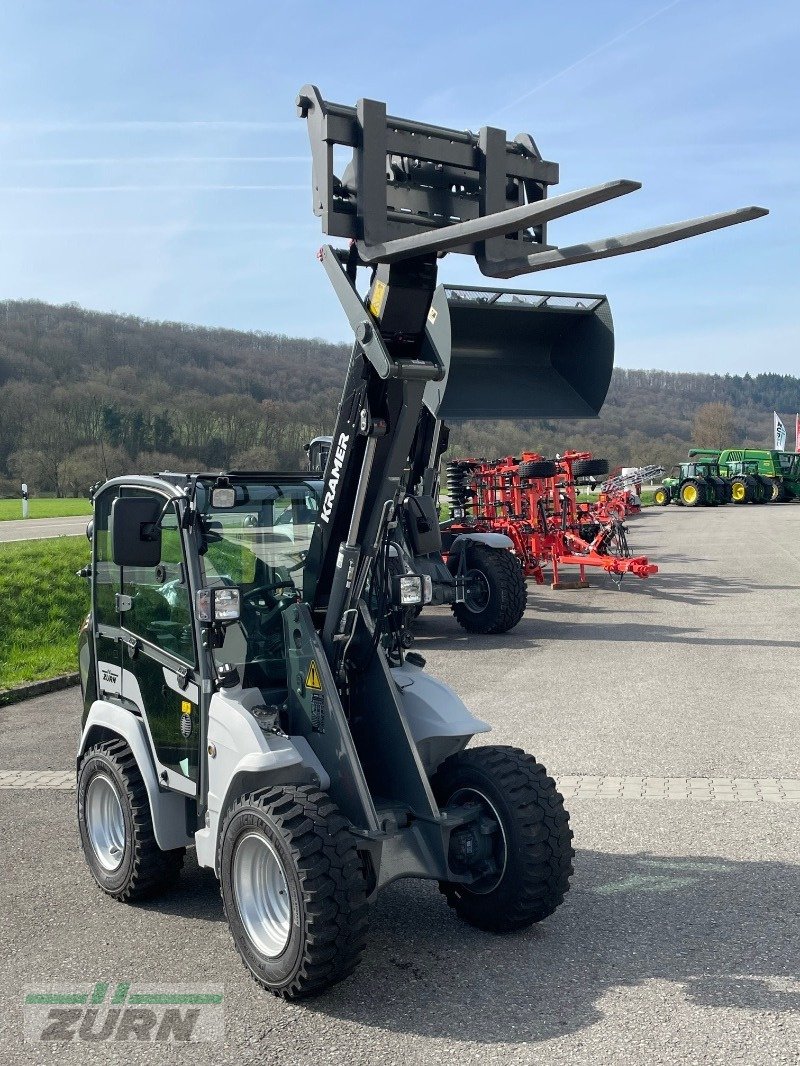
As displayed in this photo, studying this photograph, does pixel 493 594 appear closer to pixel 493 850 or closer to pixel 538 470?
pixel 538 470

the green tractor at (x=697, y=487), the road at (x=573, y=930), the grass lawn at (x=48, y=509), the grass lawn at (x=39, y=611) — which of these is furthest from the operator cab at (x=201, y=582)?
the green tractor at (x=697, y=487)

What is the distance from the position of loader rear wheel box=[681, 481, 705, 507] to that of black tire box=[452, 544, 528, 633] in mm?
32419

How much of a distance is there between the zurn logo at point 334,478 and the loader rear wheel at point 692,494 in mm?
41837

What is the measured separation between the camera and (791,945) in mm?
4676

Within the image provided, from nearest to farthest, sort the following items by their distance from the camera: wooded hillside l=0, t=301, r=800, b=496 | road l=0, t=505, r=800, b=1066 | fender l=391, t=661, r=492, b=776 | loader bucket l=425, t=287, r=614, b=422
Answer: road l=0, t=505, r=800, b=1066 → fender l=391, t=661, r=492, b=776 → loader bucket l=425, t=287, r=614, b=422 → wooded hillside l=0, t=301, r=800, b=496

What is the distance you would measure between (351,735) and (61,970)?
5.14 ft

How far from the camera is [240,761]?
4477 millimetres

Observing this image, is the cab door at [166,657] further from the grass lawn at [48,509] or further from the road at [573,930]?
the grass lawn at [48,509]

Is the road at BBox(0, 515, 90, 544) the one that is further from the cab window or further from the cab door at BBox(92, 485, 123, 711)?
the cab window

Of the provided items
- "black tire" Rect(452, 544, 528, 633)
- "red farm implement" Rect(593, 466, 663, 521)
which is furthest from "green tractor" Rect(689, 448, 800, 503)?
"black tire" Rect(452, 544, 528, 633)

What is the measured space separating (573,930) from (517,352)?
334 inches

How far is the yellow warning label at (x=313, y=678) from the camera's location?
182 inches

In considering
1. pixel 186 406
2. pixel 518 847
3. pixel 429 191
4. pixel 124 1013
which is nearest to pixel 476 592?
pixel 518 847

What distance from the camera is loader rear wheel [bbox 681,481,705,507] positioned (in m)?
44.8
